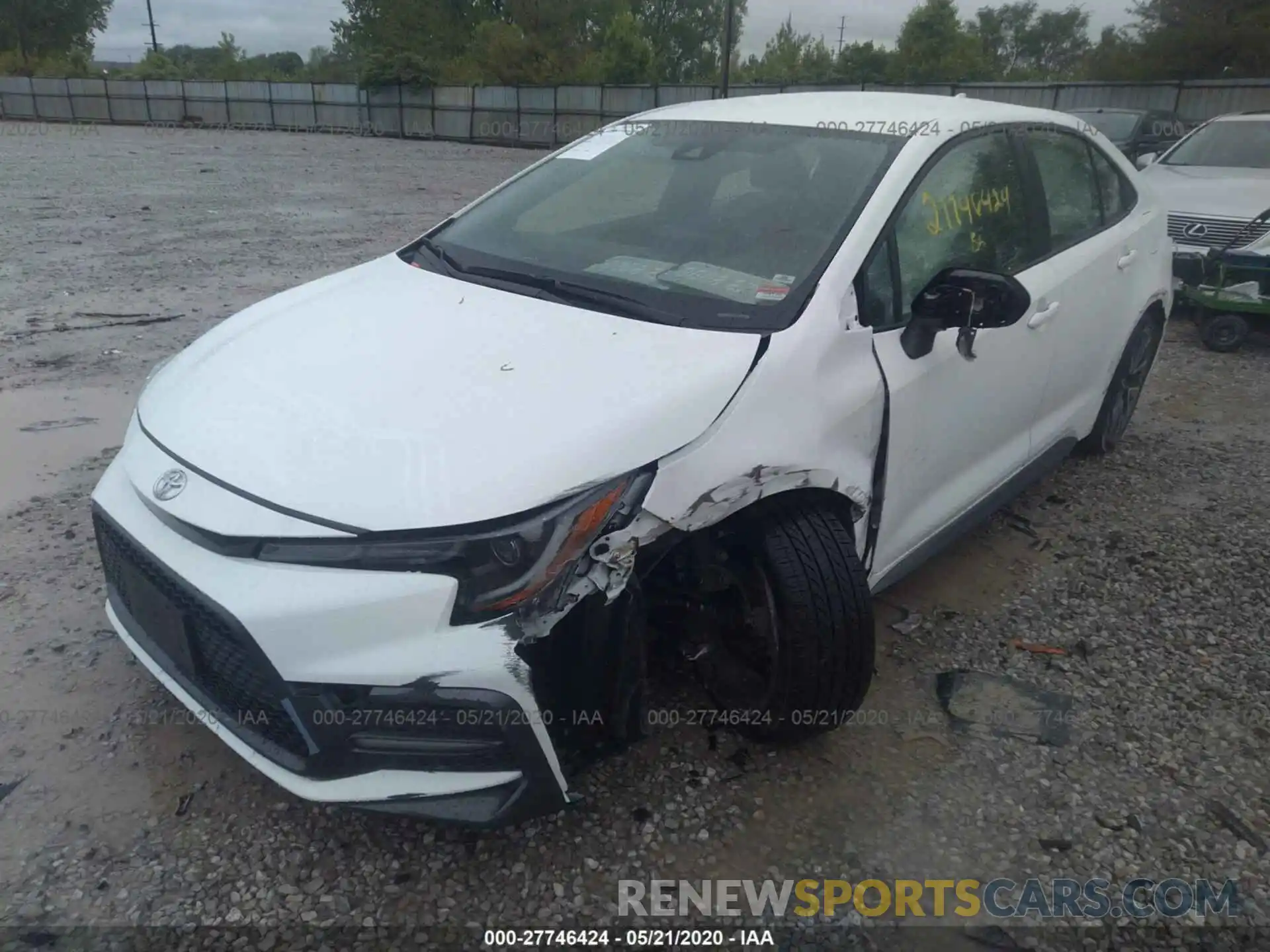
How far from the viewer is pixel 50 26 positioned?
5475 centimetres

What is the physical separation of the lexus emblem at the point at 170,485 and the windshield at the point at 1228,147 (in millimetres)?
8219

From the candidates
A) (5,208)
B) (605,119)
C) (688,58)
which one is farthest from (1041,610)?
A: (688,58)

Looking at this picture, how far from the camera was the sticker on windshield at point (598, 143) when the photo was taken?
127 inches

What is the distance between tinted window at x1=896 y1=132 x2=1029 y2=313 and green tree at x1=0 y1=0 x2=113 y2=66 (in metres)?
62.7

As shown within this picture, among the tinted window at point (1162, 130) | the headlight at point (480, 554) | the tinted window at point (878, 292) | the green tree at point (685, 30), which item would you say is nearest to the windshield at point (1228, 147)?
the tinted window at point (1162, 130)

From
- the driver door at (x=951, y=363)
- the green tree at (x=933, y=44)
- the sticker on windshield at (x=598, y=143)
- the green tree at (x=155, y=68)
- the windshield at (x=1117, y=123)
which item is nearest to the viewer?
the driver door at (x=951, y=363)

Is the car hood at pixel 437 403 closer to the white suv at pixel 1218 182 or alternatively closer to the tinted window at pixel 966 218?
the tinted window at pixel 966 218

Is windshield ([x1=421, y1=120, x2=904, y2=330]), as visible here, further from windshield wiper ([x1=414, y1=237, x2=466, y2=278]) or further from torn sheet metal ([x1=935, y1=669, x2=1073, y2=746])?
torn sheet metal ([x1=935, y1=669, x2=1073, y2=746])

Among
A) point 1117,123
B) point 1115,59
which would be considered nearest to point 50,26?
point 1115,59

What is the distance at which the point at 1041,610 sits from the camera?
10.2ft

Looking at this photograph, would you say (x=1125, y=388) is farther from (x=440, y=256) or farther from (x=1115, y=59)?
(x=1115, y=59)

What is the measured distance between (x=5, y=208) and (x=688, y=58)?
54.0 metres

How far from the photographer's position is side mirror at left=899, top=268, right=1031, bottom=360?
2426 millimetres

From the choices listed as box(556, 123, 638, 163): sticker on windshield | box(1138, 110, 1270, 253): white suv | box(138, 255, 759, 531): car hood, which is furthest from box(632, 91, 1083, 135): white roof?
box(1138, 110, 1270, 253): white suv
